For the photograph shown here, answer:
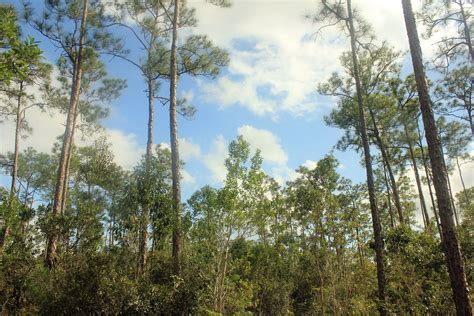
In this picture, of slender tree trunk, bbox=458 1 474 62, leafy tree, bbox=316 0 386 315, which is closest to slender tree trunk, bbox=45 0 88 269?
leafy tree, bbox=316 0 386 315

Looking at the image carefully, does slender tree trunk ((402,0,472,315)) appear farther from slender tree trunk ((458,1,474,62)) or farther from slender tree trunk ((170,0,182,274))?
slender tree trunk ((458,1,474,62))

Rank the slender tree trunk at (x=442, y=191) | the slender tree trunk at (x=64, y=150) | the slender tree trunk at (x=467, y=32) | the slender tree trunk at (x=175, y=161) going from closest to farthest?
the slender tree trunk at (x=442, y=191) → the slender tree trunk at (x=175, y=161) → the slender tree trunk at (x=64, y=150) → the slender tree trunk at (x=467, y=32)

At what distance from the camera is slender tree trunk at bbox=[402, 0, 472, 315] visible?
5234 millimetres

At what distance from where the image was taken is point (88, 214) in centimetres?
991

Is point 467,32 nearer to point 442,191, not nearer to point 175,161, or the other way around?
point 442,191

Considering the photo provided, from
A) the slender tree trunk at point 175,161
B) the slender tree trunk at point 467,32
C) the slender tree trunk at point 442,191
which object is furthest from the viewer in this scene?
the slender tree trunk at point 467,32

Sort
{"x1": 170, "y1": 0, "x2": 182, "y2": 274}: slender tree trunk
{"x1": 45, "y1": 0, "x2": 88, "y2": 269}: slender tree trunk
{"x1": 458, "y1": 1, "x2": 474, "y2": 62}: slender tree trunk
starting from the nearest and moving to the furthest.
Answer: {"x1": 170, "y1": 0, "x2": 182, "y2": 274}: slender tree trunk < {"x1": 45, "y1": 0, "x2": 88, "y2": 269}: slender tree trunk < {"x1": 458, "y1": 1, "x2": 474, "y2": 62}: slender tree trunk

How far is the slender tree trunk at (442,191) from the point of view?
523cm

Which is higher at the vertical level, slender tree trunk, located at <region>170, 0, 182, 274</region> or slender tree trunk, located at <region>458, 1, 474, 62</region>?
slender tree trunk, located at <region>458, 1, 474, 62</region>

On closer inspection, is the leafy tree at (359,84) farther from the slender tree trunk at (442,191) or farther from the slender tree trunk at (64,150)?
the slender tree trunk at (64,150)

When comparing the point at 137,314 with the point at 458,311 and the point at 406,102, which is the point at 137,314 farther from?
the point at 406,102

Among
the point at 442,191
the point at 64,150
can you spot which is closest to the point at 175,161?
the point at 64,150

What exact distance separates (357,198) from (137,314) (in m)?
16.4

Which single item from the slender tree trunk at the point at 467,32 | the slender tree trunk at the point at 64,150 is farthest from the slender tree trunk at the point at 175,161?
the slender tree trunk at the point at 467,32
